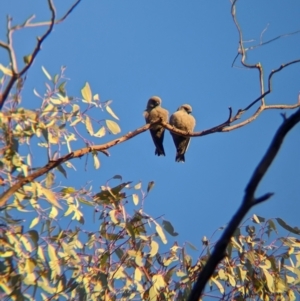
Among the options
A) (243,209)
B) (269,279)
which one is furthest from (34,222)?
(243,209)

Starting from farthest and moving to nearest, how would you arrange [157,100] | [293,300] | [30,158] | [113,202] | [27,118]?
[157,100]
[293,300]
[113,202]
[30,158]
[27,118]

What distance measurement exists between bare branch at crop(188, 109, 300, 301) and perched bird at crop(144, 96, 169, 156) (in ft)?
13.5

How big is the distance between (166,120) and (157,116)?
0.27 ft

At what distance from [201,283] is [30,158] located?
1504 mm

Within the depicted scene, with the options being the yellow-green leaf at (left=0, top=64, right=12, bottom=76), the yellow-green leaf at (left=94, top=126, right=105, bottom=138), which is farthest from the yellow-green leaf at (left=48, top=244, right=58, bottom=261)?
the yellow-green leaf at (left=0, top=64, right=12, bottom=76)

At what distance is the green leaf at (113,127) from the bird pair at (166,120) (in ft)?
8.54

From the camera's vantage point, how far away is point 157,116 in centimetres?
520

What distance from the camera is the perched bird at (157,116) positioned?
510 centimetres

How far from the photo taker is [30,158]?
7.40 feet

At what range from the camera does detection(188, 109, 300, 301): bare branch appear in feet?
2.73

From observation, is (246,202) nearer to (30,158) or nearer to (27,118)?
(27,118)

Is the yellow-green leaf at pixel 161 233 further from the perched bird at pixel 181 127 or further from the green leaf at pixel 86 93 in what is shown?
the perched bird at pixel 181 127

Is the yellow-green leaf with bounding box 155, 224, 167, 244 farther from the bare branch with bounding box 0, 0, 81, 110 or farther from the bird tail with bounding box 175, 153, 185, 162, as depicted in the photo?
the bird tail with bounding box 175, 153, 185, 162

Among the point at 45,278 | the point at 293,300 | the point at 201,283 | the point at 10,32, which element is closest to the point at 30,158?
the point at 45,278
